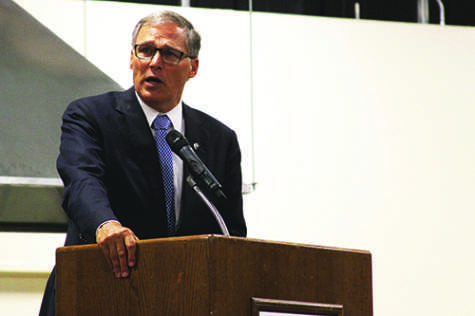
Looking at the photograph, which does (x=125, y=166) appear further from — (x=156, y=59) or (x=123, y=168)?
(x=156, y=59)

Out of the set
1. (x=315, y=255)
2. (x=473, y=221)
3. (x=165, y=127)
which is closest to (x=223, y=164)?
(x=165, y=127)

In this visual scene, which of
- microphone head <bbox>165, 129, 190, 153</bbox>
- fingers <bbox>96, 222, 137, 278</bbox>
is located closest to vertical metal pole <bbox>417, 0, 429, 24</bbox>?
microphone head <bbox>165, 129, 190, 153</bbox>

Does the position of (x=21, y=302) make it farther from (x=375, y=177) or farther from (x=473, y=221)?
(x=473, y=221)

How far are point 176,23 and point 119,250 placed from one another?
0.64 m

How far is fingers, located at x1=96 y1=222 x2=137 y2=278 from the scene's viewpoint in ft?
3.66

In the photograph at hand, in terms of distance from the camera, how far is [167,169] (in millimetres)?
1479

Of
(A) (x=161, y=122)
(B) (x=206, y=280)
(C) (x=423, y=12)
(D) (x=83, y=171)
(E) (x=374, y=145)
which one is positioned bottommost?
(B) (x=206, y=280)

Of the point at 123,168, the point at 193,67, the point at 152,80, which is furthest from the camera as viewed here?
the point at 193,67

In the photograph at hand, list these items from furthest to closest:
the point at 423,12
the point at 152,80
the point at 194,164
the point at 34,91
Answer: the point at 423,12 < the point at 34,91 < the point at 152,80 < the point at 194,164

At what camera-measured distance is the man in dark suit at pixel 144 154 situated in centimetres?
133

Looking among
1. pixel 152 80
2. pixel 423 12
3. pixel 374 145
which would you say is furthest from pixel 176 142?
pixel 423 12

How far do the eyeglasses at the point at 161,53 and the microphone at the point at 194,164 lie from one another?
297mm

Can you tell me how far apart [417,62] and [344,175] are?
66cm

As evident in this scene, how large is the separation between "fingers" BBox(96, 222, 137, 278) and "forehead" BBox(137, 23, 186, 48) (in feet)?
1.80
